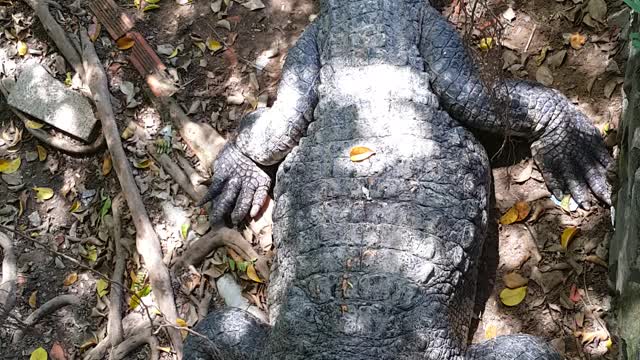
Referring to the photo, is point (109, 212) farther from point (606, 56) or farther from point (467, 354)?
point (606, 56)

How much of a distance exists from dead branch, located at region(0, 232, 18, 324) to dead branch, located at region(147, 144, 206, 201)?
935 mm

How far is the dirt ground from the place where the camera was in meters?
3.61

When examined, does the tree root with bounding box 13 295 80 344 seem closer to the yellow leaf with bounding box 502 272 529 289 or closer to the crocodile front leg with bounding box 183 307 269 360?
the crocodile front leg with bounding box 183 307 269 360

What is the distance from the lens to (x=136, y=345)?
12.8ft

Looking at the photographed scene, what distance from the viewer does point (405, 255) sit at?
3.07 m

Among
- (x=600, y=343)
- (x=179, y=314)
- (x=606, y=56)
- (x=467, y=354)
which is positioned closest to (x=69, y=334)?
(x=179, y=314)

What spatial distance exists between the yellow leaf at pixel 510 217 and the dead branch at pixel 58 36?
2602 millimetres

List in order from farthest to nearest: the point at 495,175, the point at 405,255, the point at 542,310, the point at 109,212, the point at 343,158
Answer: the point at 109,212
the point at 495,175
the point at 542,310
the point at 343,158
the point at 405,255

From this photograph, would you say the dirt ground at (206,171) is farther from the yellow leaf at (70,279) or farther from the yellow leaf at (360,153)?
the yellow leaf at (360,153)

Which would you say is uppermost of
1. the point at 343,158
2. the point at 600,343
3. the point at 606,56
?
the point at 343,158

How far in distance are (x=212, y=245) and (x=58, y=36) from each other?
1693 mm

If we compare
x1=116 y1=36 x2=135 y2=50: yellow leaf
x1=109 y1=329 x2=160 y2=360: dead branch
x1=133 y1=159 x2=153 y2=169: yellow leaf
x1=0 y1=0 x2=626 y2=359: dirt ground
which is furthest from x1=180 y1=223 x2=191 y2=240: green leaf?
x1=116 y1=36 x2=135 y2=50: yellow leaf

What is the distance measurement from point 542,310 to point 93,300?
234 cm

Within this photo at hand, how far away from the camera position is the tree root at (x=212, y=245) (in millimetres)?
4012
